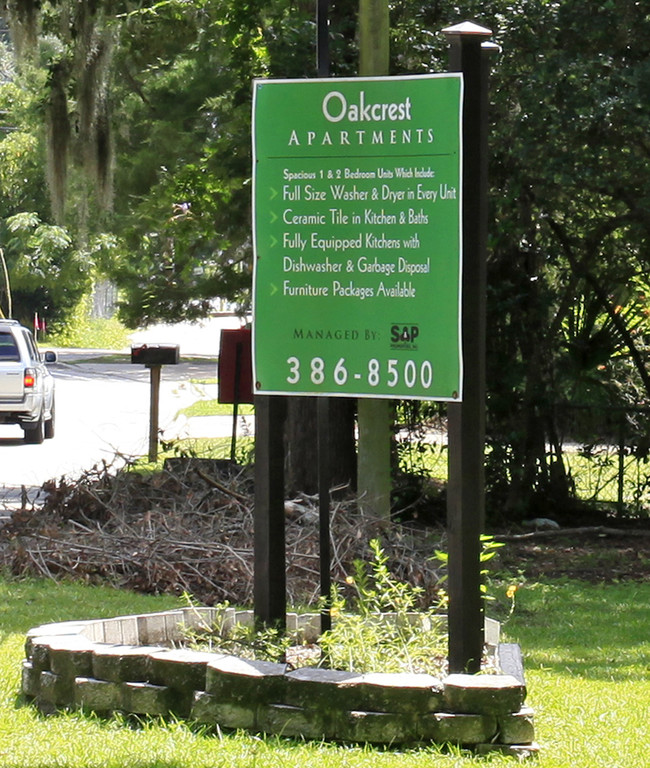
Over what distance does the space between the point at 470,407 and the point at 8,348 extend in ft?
57.8

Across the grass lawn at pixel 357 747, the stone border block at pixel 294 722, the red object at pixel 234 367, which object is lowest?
the grass lawn at pixel 357 747

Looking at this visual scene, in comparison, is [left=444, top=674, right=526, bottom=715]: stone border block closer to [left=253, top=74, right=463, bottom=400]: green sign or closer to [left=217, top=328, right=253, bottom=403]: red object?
[left=253, top=74, right=463, bottom=400]: green sign

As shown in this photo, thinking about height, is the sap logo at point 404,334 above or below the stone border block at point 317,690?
above

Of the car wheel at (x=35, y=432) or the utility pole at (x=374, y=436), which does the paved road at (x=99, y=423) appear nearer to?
the car wheel at (x=35, y=432)

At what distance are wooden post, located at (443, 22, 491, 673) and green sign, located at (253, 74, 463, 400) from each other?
0.29 feet

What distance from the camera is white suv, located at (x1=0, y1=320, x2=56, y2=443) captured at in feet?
Result: 69.3

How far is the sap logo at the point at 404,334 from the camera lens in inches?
210

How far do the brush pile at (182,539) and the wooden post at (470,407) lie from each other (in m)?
3.54

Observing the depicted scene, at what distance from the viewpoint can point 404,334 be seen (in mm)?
5348

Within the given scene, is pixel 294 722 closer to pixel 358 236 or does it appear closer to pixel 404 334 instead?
pixel 404 334

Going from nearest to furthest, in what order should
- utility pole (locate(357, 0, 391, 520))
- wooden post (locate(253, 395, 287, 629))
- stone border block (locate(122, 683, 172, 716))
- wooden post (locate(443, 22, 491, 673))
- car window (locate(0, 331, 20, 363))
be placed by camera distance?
1. stone border block (locate(122, 683, 172, 716))
2. wooden post (locate(443, 22, 491, 673))
3. wooden post (locate(253, 395, 287, 629))
4. utility pole (locate(357, 0, 391, 520))
5. car window (locate(0, 331, 20, 363))

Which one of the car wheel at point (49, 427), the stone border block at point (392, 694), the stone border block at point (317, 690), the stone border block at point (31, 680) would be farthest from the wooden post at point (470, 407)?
the car wheel at point (49, 427)

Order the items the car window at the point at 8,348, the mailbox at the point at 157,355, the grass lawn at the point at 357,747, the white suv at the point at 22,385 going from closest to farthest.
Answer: the grass lawn at the point at 357,747 < the mailbox at the point at 157,355 < the white suv at the point at 22,385 < the car window at the point at 8,348

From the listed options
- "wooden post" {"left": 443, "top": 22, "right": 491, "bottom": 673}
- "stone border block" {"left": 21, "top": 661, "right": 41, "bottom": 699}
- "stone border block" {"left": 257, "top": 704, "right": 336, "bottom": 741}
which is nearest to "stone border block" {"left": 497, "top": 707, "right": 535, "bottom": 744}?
"wooden post" {"left": 443, "top": 22, "right": 491, "bottom": 673}
